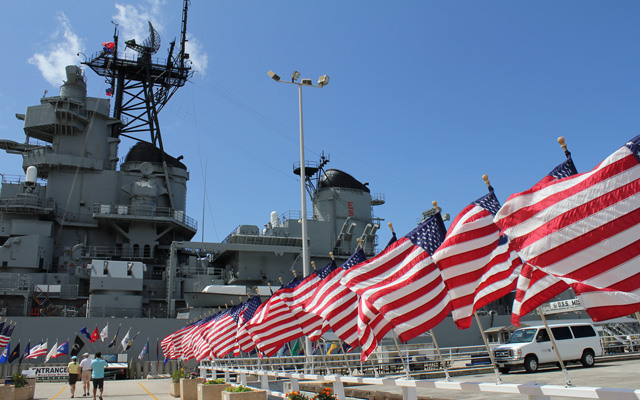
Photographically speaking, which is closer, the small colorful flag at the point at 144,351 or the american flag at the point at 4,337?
the american flag at the point at 4,337

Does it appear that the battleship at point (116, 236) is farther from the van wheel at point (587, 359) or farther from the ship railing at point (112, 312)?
the van wheel at point (587, 359)

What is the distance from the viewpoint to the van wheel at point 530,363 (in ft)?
51.0

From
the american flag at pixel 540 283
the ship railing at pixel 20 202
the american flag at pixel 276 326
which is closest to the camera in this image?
the american flag at pixel 540 283

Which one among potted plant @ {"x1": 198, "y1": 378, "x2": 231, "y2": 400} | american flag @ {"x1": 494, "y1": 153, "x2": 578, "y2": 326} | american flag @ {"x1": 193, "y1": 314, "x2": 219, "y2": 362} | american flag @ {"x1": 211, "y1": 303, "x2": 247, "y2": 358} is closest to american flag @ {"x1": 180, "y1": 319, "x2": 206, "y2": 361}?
american flag @ {"x1": 193, "y1": 314, "x2": 219, "y2": 362}

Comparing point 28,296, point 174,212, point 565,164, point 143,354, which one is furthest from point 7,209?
point 565,164

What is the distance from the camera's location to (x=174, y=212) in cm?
3538

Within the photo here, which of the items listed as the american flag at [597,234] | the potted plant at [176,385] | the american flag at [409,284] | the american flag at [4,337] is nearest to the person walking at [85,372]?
the potted plant at [176,385]

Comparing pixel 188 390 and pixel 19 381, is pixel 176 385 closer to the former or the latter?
pixel 188 390

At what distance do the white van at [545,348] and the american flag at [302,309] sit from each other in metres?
7.34

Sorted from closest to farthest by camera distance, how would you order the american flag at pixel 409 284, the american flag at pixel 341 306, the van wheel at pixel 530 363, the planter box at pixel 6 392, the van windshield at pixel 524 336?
the american flag at pixel 409 284 < the american flag at pixel 341 306 < the planter box at pixel 6 392 < the van wheel at pixel 530 363 < the van windshield at pixel 524 336

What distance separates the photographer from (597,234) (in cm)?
455

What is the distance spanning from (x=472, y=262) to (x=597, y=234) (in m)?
1.84

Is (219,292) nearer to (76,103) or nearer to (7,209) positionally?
(7,209)

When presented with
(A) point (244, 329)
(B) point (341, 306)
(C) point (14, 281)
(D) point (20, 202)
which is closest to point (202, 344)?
(A) point (244, 329)
